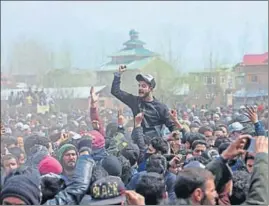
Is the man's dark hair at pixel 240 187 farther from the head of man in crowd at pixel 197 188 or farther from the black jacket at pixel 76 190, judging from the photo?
the black jacket at pixel 76 190

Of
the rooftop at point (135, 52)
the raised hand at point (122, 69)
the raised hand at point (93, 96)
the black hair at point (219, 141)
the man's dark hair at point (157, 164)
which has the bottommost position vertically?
the man's dark hair at point (157, 164)

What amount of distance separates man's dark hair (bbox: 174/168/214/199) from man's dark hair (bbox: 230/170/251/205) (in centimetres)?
19

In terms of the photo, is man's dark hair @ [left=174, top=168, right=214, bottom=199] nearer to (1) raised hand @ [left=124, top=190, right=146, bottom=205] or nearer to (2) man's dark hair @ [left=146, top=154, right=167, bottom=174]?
(1) raised hand @ [left=124, top=190, right=146, bottom=205]

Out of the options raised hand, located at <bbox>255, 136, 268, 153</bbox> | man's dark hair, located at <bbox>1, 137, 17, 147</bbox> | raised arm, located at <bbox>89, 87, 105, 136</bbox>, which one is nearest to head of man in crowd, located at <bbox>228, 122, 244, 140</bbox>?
raised hand, located at <bbox>255, 136, 268, 153</bbox>

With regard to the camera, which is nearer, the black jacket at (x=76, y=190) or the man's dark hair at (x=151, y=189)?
the man's dark hair at (x=151, y=189)

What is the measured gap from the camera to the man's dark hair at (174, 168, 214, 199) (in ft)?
8.60

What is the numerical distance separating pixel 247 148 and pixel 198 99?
111 centimetres

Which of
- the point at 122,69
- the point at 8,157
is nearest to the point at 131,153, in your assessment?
the point at 122,69

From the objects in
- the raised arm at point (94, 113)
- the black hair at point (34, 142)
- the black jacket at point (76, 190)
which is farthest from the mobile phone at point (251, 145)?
the black hair at point (34, 142)

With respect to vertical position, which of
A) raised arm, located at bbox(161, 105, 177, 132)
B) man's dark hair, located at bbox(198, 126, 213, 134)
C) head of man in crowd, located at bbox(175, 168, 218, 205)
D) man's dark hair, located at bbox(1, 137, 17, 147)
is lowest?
head of man in crowd, located at bbox(175, 168, 218, 205)

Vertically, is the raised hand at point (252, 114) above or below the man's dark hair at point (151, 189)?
above

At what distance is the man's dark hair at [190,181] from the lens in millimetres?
2621

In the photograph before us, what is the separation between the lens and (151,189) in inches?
109

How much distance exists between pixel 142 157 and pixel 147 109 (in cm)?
34
